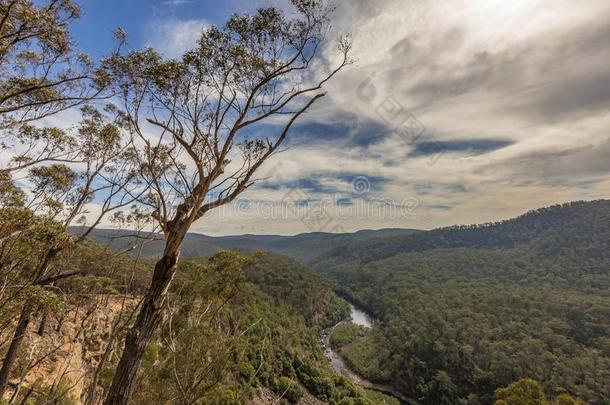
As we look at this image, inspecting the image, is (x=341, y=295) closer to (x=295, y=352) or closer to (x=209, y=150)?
(x=295, y=352)

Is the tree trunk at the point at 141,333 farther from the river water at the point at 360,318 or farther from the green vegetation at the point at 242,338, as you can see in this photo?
the river water at the point at 360,318

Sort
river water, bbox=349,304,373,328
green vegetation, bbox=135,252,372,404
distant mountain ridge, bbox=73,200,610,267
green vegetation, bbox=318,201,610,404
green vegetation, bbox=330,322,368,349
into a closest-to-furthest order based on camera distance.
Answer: green vegetation, bbox=135,252,372,404
green vegetation, bbox=318,201,610,404
green vegetation, bbox=330,322,368,349
river water, bbox=349,304,373,328
distant mountain ridge, bbox=73,200,610,267

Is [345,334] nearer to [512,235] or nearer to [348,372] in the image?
[348,372]

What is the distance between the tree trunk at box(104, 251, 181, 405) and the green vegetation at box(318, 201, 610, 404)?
Result: 42879mm

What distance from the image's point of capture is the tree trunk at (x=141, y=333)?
348 centimetres

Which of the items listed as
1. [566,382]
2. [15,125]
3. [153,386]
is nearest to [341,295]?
[566,382]

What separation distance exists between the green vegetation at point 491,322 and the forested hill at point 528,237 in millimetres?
978

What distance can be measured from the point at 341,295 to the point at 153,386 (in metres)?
87.5

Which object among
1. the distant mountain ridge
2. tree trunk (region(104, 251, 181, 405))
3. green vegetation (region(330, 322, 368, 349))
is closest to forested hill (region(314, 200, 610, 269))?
the distant mountain ridge

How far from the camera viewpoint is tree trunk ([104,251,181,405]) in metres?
3.48

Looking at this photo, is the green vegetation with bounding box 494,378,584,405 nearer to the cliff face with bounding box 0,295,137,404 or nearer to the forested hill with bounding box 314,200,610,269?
the cliff face with bounding box 0,295,137,404

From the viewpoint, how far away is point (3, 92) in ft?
20.4

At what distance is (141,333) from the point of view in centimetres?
368

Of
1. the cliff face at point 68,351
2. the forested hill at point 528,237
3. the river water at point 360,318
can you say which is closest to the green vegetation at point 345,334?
the river water at point 360,318
